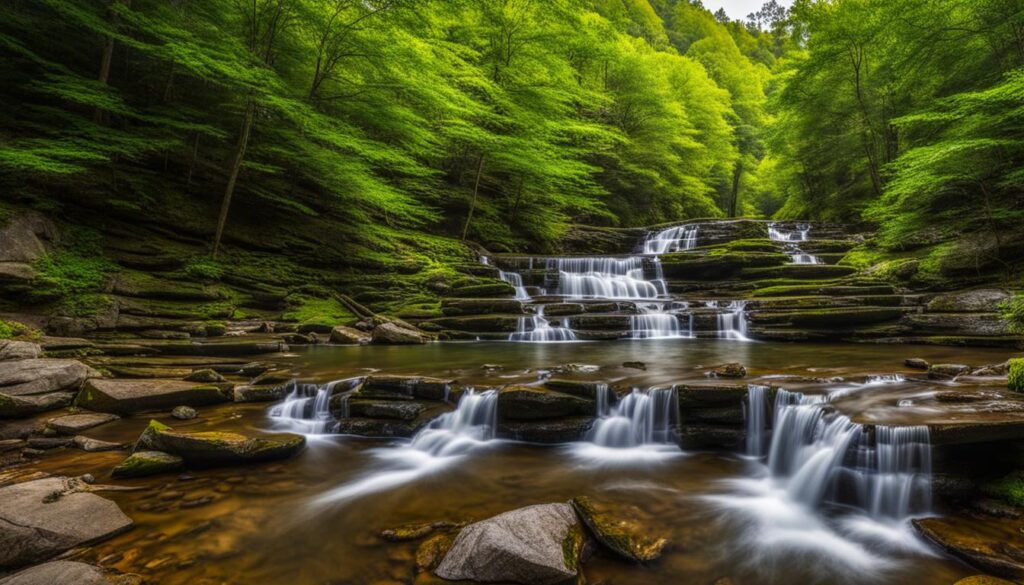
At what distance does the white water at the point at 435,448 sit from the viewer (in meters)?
3.97

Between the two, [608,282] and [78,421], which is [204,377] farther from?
[608,282]

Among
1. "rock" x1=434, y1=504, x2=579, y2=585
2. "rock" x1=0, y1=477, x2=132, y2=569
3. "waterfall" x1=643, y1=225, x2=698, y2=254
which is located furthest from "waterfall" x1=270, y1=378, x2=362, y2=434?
"waterfall" x1=643, y1=225, x2=698, y2=254

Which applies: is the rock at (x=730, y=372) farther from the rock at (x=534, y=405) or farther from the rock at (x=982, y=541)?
the rock at (x=982, y=541)

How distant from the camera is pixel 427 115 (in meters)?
15.3

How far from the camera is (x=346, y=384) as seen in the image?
589 cm

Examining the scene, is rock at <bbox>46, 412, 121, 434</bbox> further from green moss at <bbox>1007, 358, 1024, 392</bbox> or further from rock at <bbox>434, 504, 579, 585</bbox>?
green moss at <bbox>1007, 358, 1024, 392</bbox>

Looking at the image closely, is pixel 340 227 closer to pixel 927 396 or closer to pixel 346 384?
pixel 346 384

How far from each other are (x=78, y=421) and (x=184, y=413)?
2.99 ft

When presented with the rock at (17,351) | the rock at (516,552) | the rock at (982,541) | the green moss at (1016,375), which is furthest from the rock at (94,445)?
the green moss at (1016,375)

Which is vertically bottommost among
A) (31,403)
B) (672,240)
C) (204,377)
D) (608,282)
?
(31,403)

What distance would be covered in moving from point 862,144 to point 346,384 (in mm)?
21875

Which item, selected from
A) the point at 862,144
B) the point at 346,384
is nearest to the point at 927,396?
the point at 346,384

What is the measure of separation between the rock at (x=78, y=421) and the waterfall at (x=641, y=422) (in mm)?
5327

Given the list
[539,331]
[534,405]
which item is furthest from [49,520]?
[539,331]
